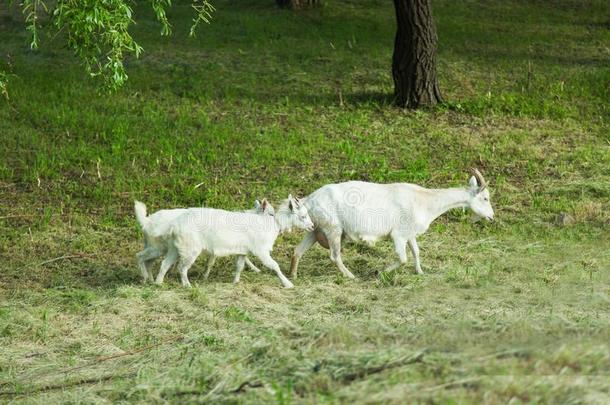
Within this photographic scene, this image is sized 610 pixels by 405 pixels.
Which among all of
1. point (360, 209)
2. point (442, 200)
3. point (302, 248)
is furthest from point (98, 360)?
point (442, 200)

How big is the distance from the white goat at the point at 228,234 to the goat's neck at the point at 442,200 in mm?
1384

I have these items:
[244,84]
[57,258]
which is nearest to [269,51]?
[244,84]

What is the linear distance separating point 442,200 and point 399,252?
0.84 metres

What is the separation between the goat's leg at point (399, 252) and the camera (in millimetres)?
11656

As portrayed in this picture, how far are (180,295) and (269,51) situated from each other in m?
9.96

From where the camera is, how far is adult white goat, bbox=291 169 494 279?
11602 mm

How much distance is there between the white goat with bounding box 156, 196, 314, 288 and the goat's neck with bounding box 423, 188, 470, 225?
1.38m

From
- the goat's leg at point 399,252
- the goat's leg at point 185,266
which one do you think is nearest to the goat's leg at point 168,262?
the goat's leg at point 185,266

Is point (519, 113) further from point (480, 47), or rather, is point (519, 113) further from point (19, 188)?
point (19, 188)

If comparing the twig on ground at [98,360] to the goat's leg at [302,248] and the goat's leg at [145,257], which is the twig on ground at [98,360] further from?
the goat's leg at [302,248]

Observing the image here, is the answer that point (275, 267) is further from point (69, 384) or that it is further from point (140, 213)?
point (69, 384)

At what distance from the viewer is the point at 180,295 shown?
423 inches

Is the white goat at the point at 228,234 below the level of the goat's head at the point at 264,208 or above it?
below

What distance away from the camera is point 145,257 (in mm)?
11414
